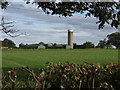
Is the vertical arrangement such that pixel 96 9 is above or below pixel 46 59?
above

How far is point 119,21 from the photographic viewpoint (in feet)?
26.5

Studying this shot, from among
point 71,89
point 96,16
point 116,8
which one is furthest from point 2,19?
point 71,89

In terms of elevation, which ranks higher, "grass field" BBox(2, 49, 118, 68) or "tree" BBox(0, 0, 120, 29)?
"tree" BBox(0, 0, 120, 29)

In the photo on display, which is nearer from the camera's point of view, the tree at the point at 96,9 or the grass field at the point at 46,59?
the tree at the point at 96,9

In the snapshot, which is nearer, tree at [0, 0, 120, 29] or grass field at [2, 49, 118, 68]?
tree at [0, 0, 120, 29]

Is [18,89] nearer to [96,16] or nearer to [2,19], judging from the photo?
[2,19]

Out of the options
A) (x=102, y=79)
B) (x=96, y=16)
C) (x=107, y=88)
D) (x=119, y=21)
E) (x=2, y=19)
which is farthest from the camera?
(x=96, y=16)

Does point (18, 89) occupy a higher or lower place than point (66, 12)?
lower

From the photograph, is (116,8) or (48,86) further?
(116,8)

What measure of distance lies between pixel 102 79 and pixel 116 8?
6.29 m

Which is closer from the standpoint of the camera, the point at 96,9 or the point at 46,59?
the point at 96,9

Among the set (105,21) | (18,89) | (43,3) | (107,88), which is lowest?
(18,89)

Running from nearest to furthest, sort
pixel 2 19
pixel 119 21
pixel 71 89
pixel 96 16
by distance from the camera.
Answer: pixel 71 89 → pixel 2 19 → pixel 119 21 → pixel 96 16

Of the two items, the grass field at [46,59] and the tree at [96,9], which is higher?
the tree at [96,9]
